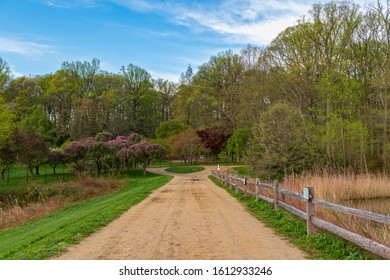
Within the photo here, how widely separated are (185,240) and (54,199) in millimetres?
19715

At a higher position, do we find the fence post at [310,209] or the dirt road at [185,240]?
the fence post at [310,209]

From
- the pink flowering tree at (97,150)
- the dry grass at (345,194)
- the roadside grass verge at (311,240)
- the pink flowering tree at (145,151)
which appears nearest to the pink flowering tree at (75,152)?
the pink flowering tree at (97,150)

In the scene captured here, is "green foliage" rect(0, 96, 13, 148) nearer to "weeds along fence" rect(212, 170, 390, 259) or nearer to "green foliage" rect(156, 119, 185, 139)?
"weeds along fence" rect(212, 170, 390, 259)

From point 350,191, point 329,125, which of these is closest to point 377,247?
point 350,191

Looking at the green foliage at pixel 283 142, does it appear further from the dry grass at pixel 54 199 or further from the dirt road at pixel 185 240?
the dirt road at pixel 185 240

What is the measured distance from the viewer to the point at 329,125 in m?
25.5

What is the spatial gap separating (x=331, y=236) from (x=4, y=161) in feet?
133

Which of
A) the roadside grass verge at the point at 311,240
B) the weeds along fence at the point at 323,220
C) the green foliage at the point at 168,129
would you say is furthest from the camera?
the green foliage at the point at 168,129

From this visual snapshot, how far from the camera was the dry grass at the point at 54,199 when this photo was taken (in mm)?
18516

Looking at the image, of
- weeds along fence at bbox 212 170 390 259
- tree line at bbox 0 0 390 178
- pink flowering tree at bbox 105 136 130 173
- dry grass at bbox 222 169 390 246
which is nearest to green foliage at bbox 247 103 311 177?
tree line at bbox 0 0 390 178

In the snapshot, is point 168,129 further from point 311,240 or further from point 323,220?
point 311,240

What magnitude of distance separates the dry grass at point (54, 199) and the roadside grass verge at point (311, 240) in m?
12.8

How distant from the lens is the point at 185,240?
311 inches

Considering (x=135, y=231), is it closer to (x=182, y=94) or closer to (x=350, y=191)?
(x=350, y=191)
